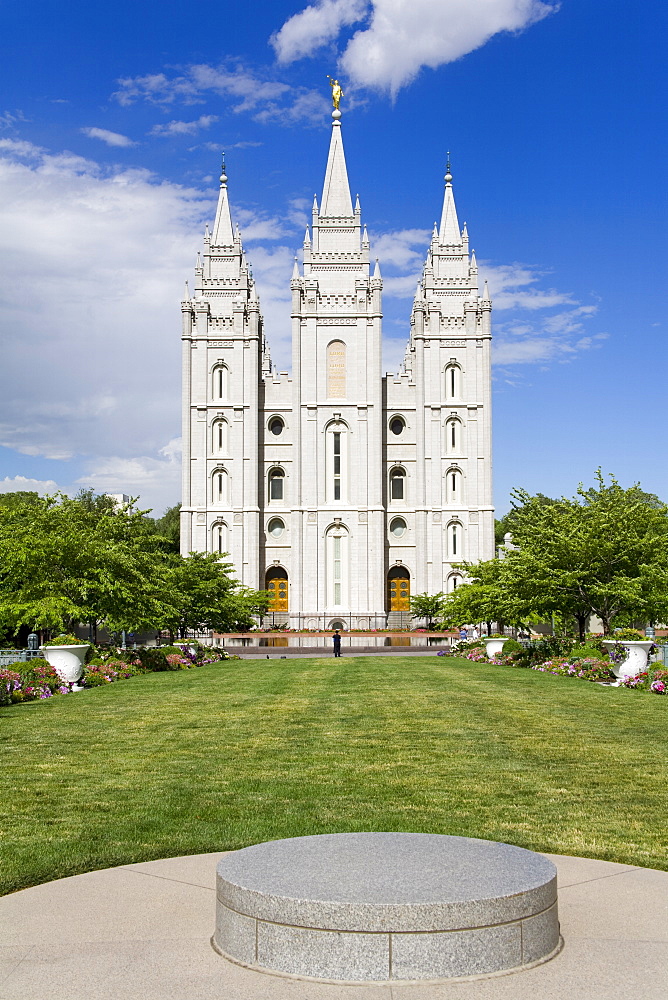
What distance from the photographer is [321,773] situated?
434 inches

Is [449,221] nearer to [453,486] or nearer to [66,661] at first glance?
[453,486]

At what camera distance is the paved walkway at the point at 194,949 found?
4758mm

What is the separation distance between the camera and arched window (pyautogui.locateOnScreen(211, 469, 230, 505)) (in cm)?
6425

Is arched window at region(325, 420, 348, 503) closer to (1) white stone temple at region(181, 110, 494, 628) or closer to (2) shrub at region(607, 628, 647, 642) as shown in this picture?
(1) white stone temple at region(181, 110, 494, 628)

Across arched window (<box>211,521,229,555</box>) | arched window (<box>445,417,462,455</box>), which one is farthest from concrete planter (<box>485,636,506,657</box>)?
arched window (<box>211,521,229,555</box>)

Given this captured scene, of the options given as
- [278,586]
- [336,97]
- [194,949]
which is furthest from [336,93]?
[194,949]

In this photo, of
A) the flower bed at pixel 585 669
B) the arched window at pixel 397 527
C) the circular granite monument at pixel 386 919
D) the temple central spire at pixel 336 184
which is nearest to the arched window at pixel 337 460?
the arched window at pixel 397 527

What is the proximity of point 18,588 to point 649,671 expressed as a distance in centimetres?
1702

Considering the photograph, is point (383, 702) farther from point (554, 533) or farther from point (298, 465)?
point (298, 465)

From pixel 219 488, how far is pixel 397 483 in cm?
1192

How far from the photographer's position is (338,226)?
66.0 meters

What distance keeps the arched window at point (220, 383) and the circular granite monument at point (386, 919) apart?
60455 mm

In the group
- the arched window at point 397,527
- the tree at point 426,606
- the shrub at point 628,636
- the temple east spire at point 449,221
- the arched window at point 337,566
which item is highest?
the temple east spire at point 449,221

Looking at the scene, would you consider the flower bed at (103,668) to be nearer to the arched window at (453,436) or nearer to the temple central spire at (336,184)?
the arched window at (453,436)
